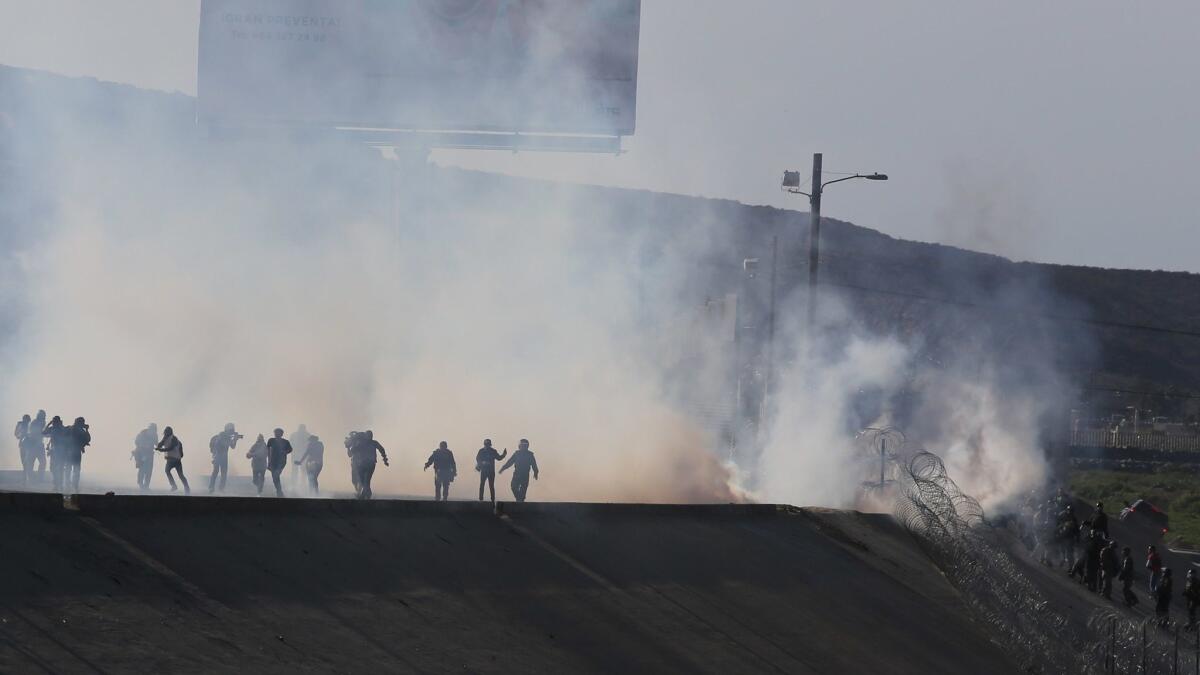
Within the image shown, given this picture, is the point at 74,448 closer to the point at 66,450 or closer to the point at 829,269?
the point at 66,450

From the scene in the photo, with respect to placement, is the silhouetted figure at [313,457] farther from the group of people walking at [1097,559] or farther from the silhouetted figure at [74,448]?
the group of people walking at [1097,559]

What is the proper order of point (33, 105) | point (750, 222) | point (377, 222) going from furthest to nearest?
1. point (750, 222)
2. point (33, 105)
3. point (377, 222)

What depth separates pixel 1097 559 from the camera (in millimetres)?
26641

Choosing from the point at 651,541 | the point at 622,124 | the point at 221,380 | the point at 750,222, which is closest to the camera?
the point at 651,541

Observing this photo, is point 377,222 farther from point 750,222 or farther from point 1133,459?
point 750,222

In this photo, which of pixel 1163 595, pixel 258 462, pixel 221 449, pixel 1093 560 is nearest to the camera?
pixel 258 462

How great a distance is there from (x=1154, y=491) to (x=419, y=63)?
3566cm

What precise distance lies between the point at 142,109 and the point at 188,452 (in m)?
48.0

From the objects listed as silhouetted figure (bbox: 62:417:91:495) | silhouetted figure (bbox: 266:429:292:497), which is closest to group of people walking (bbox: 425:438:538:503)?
silhouetted figure (bbox: 266:429:292:497)

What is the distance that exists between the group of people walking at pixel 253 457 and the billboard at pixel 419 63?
1068 centimetres

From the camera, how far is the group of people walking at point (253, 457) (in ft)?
76.0

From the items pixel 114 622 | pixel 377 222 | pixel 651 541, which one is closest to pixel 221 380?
pixel 377 222

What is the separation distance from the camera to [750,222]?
12875cm

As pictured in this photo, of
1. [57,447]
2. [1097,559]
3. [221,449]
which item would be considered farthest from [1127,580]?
[57,447]
